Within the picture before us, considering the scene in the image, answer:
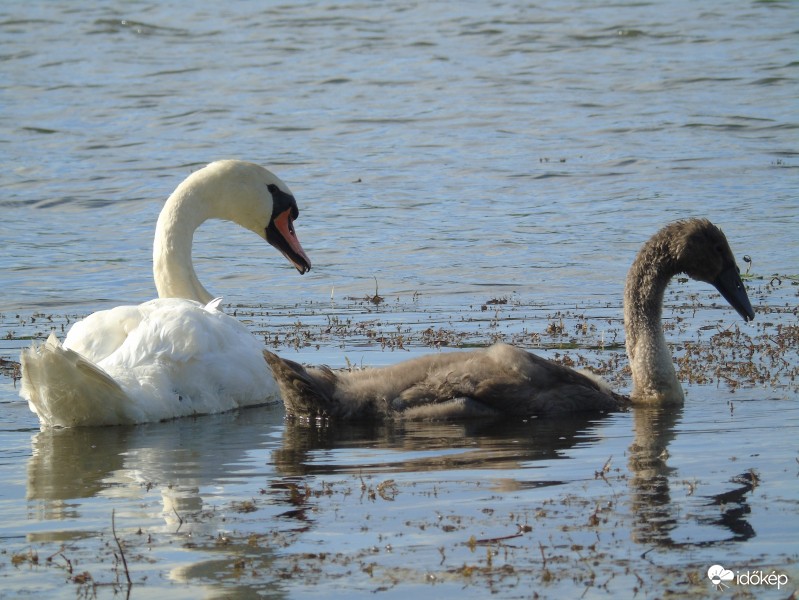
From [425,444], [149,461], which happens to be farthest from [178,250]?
[425,444]

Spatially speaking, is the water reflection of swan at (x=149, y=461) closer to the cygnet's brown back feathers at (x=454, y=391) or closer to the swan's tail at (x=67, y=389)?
the swan's tail at (x=67, y=389)

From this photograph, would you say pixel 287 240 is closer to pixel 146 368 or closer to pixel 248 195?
pixel 248 195

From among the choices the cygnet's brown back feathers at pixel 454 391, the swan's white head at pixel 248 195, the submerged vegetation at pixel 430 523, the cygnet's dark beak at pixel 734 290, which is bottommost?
the submerged vegetation at pixel 430 523

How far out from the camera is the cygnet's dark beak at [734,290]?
8406mm

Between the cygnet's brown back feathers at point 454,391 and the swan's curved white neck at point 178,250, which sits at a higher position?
the swan's curved white neck at point 178,250

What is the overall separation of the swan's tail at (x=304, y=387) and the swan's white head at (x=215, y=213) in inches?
107

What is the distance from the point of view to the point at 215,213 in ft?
35.1

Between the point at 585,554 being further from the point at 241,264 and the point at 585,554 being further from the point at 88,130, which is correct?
the point at 88,130

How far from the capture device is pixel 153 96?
26062 mm

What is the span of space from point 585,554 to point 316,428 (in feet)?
9.66

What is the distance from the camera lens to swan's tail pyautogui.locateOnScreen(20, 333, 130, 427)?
7224 millimetres

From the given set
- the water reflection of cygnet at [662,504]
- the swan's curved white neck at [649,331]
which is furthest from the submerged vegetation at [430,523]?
the swan's curved white neck at [649,331]

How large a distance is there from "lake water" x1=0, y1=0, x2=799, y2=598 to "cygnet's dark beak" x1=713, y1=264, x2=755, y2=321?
1.10 ft

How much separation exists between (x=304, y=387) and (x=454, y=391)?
2.49 feet
